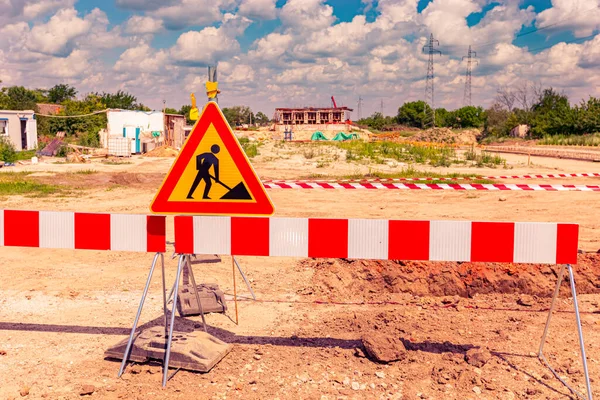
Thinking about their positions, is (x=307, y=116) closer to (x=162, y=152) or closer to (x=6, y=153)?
(x=162, y=152)

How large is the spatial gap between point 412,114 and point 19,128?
341 feet

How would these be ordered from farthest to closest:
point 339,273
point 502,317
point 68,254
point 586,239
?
point 586,239
point 68,254
point 339,273
point 502,317

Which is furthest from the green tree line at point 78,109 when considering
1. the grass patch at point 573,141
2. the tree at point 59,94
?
the grass patch at point 573,141

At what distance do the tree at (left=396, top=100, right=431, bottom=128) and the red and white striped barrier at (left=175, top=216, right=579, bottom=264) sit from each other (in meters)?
124

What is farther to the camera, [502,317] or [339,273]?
[339,273]

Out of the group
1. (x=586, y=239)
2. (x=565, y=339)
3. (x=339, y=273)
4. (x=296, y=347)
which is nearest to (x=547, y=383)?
(x=565, y=339)

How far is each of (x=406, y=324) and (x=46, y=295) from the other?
406 cm

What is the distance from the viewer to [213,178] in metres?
4.79

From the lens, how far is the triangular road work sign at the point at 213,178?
4.77 m

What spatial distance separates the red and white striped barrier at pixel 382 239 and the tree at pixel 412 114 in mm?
123988

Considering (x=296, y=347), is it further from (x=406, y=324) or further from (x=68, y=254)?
(x=68, y=254)

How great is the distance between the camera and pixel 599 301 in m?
6.30

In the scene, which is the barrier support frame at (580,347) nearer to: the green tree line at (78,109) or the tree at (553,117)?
the green tree line at (78,109)

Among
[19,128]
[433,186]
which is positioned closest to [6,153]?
[19,128]
